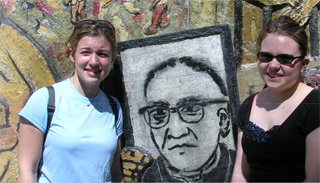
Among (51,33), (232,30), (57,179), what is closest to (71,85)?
(57,179)

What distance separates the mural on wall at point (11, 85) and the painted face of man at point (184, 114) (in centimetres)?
130

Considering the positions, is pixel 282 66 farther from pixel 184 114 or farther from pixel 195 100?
pixel 184 114

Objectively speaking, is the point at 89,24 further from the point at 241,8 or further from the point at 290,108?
the point at 290,108

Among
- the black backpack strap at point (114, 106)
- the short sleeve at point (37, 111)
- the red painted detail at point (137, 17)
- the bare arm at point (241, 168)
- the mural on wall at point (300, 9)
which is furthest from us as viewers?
the red painted detail at point (137, 17)

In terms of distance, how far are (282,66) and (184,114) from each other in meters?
1.04

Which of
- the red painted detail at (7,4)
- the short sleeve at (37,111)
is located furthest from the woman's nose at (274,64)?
the red painted detail at (7,4)

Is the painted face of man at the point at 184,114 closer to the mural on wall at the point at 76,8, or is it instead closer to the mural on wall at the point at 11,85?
the mural on wall at the point at 76,8

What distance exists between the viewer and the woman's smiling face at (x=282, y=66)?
5.79 ft

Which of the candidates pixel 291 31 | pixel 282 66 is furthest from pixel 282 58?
pixel 291 31

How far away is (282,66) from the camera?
1.77 m

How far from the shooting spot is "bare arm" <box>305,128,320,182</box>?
161 centimetres

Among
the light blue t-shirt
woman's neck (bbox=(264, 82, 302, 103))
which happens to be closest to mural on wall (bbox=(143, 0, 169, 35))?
the light blue t-shirt

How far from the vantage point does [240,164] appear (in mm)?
2076

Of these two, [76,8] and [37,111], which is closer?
[37,111]
